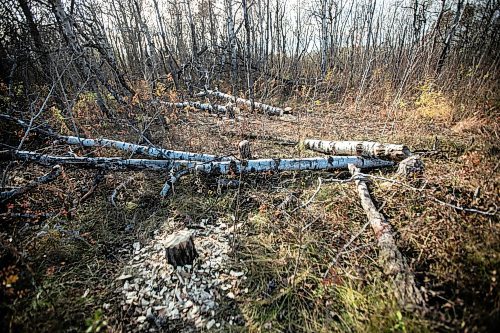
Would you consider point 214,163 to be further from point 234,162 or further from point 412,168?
point 412,168

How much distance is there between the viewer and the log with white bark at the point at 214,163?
3.80 m

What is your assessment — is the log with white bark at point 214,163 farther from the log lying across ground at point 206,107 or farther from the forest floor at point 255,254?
the log lying across ground at point 206,107

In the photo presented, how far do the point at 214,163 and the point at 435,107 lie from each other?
5850 millimetres

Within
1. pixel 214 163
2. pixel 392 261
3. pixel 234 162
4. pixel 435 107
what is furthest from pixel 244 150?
pixel 435 107

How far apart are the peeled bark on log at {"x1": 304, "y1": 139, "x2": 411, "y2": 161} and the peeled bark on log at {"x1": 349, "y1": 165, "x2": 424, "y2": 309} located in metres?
1.07

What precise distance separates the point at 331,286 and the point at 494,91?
661 centimetres

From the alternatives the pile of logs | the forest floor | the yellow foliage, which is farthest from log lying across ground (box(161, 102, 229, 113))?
the yellow foliage

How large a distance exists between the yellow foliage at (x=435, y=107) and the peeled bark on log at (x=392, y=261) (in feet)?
14.5

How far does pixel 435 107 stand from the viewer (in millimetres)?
5820

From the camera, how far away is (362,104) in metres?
7.84

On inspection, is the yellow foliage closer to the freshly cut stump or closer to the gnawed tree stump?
the gnawed tree stump

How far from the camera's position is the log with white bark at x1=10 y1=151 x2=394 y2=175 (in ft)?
12.5

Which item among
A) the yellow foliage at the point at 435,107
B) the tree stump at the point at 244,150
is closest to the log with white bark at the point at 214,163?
the tree stump at the point at 244,150

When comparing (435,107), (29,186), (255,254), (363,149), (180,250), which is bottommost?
(255,254)
